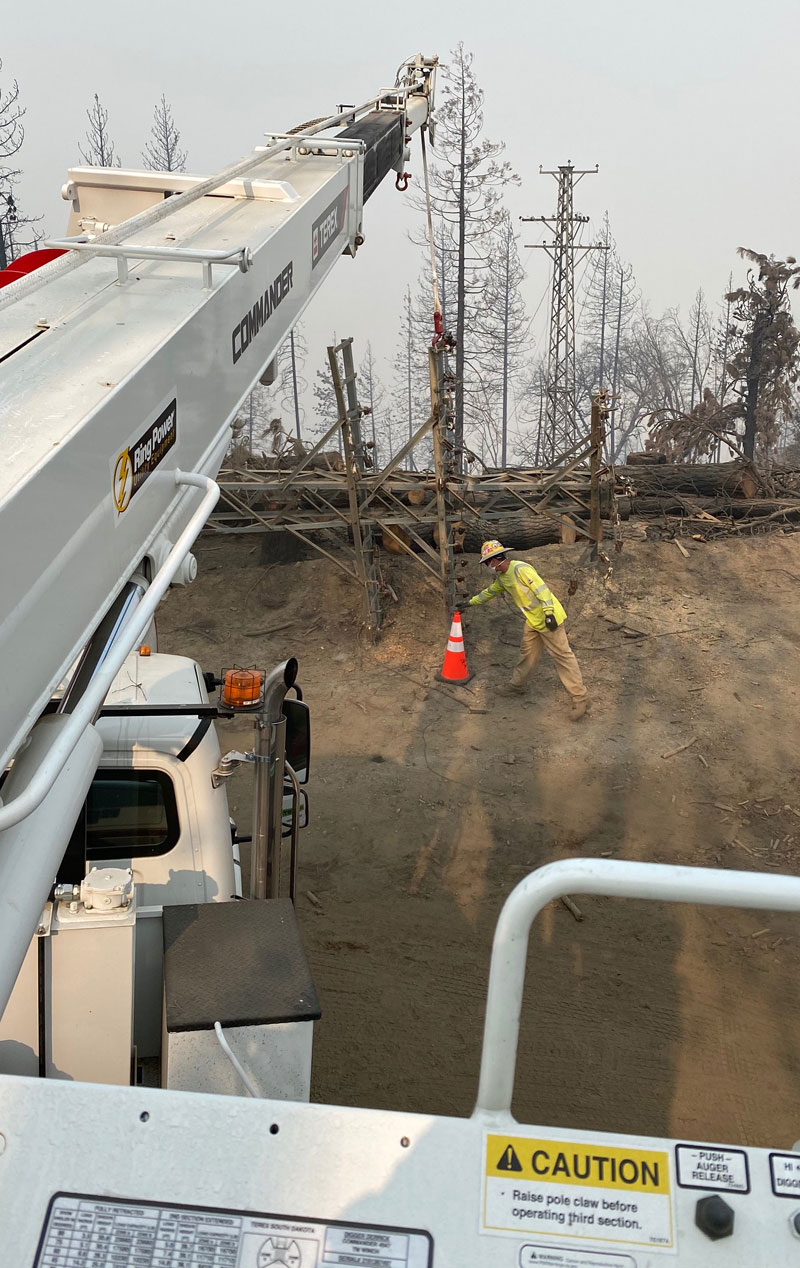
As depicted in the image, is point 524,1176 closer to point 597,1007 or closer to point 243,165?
point 243,165

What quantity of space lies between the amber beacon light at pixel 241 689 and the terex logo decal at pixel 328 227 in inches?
105

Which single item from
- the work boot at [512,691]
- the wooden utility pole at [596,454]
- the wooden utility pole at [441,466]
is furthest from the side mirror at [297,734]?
the wooden utility pole at [596,454]

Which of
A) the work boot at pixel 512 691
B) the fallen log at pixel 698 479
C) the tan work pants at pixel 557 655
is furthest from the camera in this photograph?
the fallen log at pixel 698 479

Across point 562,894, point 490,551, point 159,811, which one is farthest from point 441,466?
point 562,894

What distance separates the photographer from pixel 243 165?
4941mm

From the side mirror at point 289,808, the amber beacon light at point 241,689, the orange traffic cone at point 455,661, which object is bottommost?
the orange traffic cone at point 455,661

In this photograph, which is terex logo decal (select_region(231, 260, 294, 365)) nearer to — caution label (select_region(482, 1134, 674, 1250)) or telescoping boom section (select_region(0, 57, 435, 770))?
telescoping boom section (select_region(0, 57, 435, 770))

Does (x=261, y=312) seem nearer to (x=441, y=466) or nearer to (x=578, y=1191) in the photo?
(x=578, y=1191)

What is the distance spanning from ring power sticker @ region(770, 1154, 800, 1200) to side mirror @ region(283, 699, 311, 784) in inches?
101

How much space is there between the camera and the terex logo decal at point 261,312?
149 inches

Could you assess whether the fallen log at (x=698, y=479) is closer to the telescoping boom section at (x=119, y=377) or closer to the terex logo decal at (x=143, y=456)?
the telescoping boom section at (x=119, y=377)

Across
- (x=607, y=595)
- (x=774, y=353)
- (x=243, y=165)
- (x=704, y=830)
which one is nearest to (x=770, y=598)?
(x=607, y=595)

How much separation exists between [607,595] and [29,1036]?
9.98 m

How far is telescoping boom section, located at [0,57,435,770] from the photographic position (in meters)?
2.15
